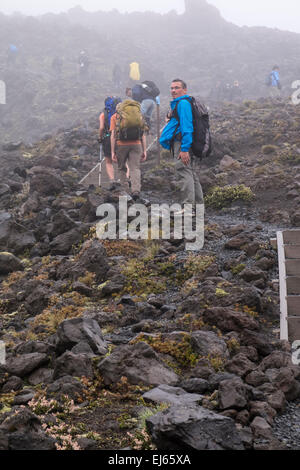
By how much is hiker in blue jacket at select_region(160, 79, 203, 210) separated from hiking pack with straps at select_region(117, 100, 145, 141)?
2.17m

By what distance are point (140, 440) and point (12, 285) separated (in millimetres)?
5694

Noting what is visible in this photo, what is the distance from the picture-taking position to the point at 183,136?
838 centimetres

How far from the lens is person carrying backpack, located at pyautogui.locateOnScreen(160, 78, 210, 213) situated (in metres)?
8.33

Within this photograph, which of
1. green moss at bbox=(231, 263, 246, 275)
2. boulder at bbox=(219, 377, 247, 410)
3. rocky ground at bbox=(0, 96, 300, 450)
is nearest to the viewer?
rocky ground at bbox=(0, 96, 300, 450)

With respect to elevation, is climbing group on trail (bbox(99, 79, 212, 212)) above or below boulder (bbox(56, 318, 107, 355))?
above

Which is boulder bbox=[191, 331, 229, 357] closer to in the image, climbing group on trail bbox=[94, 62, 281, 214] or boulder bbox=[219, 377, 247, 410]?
boulder bbox=[219, 377, 247, 410]

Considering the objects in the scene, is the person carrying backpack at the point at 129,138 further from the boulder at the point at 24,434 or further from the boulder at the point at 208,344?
the boulder at the point at 24,434

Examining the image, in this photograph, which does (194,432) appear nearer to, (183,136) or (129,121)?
(183,136)

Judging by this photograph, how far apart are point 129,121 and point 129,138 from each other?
17.9 inches

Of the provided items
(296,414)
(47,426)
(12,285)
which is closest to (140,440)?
(47,426)

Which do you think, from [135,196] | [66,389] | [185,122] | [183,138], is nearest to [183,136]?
[183,138]

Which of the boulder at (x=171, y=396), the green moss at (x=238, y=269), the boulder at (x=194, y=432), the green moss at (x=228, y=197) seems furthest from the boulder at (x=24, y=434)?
the green moss at (x=228, y=197)

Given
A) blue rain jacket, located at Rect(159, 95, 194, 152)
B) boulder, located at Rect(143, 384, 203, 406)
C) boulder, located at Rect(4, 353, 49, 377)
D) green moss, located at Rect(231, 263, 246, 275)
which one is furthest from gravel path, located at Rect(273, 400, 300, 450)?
blue rain jacket, located at Rect(159, 95, 194, 152)

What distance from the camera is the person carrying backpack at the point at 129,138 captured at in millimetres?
10789
